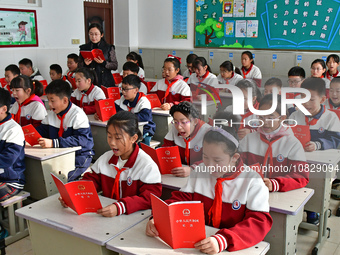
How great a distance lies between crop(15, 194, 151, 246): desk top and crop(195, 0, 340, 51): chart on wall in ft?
18.8

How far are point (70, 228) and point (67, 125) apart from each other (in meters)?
1.48

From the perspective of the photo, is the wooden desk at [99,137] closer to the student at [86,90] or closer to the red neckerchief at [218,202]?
the student at [86,90]

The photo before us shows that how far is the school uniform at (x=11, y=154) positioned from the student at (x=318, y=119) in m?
1.88

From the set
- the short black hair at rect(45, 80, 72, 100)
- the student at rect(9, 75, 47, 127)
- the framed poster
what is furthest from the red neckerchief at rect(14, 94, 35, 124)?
the framed poster

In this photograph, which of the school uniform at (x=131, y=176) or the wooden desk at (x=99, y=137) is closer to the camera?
the school uniform at (x=131, y=176)

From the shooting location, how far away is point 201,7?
24.9 feet

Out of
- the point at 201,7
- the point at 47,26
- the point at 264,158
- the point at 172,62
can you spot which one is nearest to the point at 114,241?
the point at 264,158

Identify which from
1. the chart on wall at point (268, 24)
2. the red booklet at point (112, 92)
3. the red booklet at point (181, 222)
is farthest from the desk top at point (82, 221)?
the chart on wall at point (268, 24)

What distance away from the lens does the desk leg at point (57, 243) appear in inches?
66.6

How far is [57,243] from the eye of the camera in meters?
1.83

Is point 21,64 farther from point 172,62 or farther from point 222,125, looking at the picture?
point 222,125

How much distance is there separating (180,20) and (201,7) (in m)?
0.55

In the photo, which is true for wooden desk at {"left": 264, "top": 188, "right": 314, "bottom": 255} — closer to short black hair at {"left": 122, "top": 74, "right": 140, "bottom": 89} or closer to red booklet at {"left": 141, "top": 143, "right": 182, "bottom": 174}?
red booklet at {"left": 141, "top": 143, "right": 182, "bottom": 174}

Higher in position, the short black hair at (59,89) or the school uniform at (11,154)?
the short black hair at (59,89)
